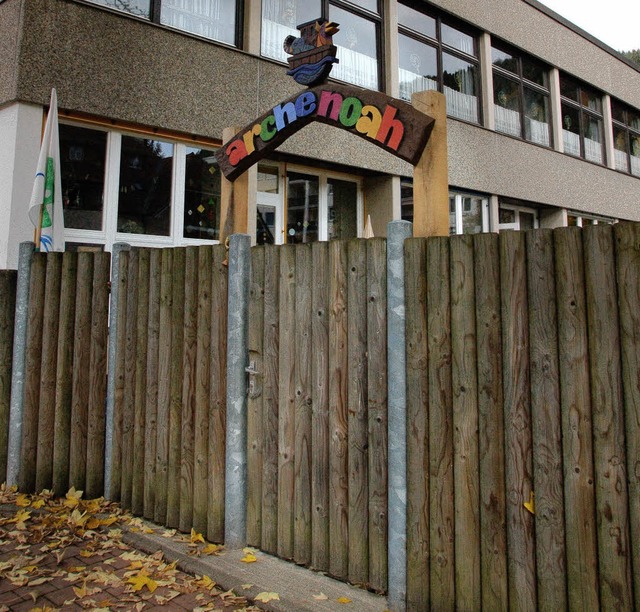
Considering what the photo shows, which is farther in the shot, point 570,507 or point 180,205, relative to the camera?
point 180,205

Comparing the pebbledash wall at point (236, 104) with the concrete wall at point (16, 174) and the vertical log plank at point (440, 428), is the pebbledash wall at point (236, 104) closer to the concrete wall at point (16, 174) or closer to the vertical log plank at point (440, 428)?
the concrete wall at point (16, 174)

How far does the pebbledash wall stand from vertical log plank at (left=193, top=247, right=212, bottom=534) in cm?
376

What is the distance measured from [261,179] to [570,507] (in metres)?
7.82

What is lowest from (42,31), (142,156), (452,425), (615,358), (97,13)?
(452,425)

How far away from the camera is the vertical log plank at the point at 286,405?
3305 millimetres

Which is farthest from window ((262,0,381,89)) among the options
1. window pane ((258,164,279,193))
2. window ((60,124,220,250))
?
window ((60,124,220,250))

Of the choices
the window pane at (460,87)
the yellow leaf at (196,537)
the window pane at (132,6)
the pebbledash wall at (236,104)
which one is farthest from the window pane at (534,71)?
the yellow leaf at (196,537)

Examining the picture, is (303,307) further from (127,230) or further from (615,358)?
(127,230)

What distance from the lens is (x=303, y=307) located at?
3.34 metres

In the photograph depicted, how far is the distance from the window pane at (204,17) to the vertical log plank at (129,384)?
5.36 metres

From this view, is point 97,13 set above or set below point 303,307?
above

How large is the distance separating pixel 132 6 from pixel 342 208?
4.73m

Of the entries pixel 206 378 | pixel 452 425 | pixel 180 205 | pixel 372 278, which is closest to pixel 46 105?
pixel 180 205

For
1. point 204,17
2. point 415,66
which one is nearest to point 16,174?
point 204,17
